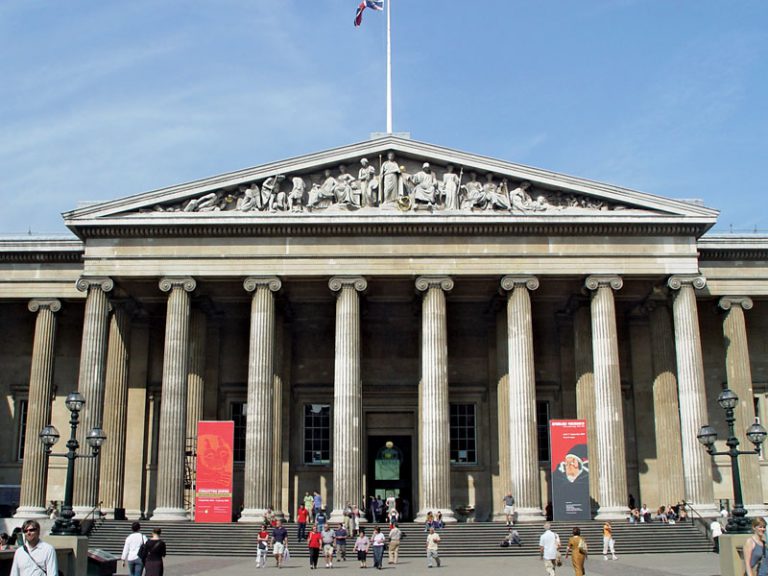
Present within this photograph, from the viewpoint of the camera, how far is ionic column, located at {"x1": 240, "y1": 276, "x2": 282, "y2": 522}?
3769 cm

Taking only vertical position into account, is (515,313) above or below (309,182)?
below

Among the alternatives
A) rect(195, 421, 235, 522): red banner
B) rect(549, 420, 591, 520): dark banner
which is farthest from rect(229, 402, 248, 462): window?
rect(549, 420, 591, 520): dark banner

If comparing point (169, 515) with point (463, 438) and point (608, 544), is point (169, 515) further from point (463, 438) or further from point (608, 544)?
point (608, 544)

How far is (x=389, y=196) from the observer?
40.1 m

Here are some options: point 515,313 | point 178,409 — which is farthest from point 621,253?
point 178,409

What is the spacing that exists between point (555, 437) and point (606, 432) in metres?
2.39

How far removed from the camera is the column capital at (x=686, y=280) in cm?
3969

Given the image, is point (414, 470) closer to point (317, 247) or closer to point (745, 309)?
point (317, 247)

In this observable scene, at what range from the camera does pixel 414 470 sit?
45.1 meters

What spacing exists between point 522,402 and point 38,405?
21751mm

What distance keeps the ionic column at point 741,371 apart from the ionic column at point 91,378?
27.3m

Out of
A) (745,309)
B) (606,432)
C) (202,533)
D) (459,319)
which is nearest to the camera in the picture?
(202,533)

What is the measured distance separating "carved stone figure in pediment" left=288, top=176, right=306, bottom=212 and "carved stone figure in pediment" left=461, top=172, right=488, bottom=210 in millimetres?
6869

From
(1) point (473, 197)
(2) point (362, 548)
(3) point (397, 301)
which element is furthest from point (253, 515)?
(1) point (473, 197)
